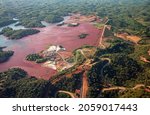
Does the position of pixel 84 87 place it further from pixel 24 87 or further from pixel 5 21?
pixel 5 21

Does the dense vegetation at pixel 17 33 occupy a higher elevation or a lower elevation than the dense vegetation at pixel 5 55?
lower

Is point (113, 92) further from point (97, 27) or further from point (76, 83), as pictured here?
point (97, 27)

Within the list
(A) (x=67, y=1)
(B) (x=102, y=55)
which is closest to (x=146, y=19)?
(B) (x=102, y=55)

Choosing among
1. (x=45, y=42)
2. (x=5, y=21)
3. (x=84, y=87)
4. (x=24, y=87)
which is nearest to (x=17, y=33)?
(x=45, y=42)

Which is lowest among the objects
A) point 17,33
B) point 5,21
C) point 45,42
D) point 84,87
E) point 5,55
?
point 5,21

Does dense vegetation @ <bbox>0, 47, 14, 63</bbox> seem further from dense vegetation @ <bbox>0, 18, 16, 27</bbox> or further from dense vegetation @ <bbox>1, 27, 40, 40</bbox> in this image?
dense vegetation @ <bbox>0, 18, 16, 27</bbox>

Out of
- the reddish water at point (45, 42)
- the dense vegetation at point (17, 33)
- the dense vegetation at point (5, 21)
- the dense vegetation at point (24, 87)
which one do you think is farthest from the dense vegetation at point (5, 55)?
the dense vegetation at point (5, 21)

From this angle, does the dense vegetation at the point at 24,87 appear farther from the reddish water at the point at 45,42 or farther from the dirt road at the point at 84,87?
the dirt road at the point at 84,87

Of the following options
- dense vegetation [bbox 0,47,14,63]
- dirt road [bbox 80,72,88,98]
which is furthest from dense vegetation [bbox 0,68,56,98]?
dense vegetation [bbox 0,47,14,63]
